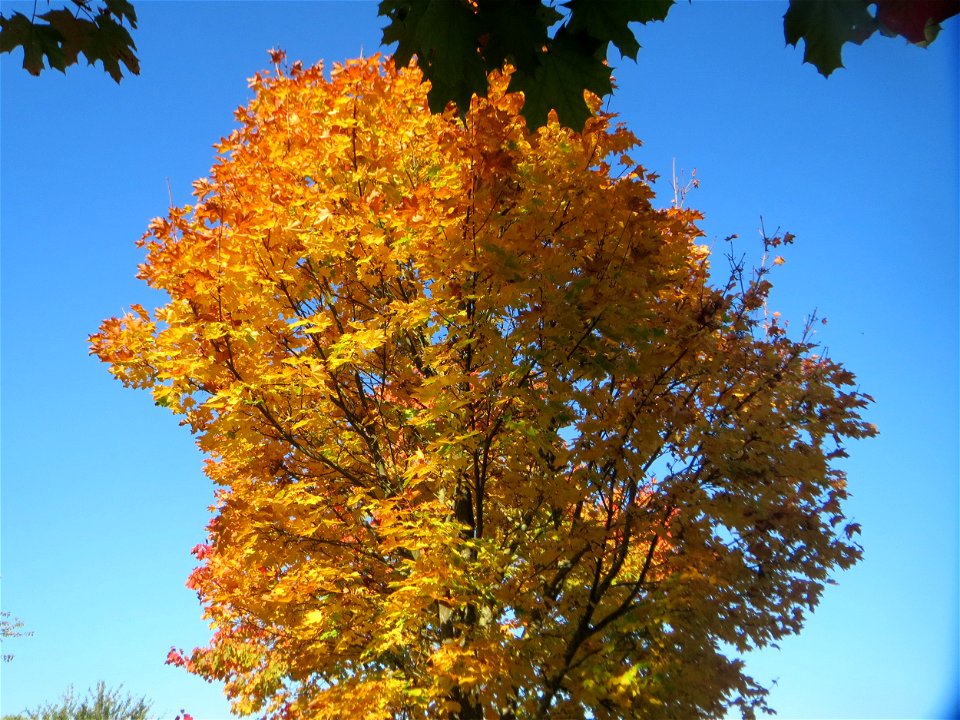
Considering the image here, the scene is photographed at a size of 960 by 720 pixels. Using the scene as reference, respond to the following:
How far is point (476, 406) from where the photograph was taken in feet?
17.2

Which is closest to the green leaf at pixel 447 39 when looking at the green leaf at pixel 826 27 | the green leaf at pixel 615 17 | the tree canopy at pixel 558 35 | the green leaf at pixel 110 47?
the tree canopy at pixel 558 35

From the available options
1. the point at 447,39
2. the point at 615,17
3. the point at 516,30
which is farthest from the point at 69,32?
the point at 615,17

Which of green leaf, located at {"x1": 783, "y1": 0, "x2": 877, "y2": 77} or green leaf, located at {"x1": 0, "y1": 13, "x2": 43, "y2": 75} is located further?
green leaf, located at {"x1": 0, "y1": 13, "x2": 43, "y2": 75}

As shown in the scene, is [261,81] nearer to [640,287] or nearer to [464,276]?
[464,276]

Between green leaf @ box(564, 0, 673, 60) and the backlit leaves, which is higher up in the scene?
the backlit leaves

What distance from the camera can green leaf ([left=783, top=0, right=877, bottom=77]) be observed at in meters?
2.16

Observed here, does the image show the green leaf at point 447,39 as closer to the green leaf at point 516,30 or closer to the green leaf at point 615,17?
the green leaf at point 516,30

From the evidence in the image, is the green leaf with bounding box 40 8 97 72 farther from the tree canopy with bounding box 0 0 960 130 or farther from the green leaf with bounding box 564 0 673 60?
the green leaf with bounding box 564 0 673 60

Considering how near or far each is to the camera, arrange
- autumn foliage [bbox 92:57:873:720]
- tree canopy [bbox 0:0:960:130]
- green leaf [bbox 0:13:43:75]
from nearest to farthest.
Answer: tree canopy [bbox 0:0:960:130], green leaf [bbox 0:13:43:75], autumn foliage [bbox 92:57:873:720]

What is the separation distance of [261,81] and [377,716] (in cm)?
615

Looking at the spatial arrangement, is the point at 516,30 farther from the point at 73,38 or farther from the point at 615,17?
the point at 73,38

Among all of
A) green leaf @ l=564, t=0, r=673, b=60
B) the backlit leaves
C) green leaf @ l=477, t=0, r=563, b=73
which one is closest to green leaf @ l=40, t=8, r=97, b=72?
the backlit leaves

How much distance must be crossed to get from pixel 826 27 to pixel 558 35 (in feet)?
3.08

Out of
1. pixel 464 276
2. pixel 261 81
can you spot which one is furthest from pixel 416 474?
pixel 261 81
